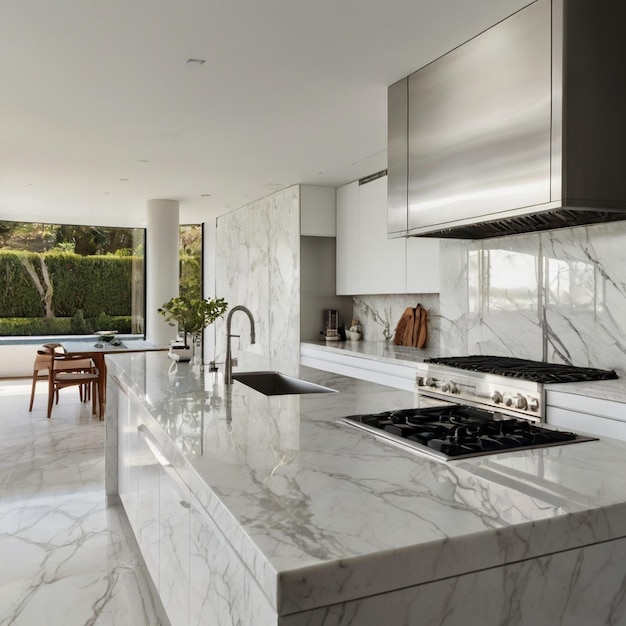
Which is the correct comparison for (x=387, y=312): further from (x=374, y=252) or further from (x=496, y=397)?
(x=496, y=397)

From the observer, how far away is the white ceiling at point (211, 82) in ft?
8.74

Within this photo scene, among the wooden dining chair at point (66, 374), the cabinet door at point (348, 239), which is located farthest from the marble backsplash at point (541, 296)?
the wooden dining chair at point (66, 374)

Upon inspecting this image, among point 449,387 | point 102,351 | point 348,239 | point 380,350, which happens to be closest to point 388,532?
point 449,387

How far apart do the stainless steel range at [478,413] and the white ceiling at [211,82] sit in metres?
1.72

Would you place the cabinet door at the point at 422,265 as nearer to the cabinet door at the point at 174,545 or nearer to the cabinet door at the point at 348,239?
the cabinet door at the point at 348,239

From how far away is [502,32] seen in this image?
2.73 metres

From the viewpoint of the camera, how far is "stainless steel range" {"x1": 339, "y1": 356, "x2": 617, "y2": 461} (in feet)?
5.04

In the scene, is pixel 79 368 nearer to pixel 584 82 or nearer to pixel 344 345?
pixel 344 345

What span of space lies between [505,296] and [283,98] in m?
1.93

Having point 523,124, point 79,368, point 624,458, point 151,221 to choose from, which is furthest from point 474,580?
point 151,221

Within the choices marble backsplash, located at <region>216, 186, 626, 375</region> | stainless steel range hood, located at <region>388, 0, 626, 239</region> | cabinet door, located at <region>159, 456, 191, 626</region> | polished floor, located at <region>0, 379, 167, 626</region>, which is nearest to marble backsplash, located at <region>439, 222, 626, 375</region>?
marble backsplash, located at <region>216, 186, 626, 375</region>

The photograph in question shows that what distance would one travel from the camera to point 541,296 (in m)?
3.63

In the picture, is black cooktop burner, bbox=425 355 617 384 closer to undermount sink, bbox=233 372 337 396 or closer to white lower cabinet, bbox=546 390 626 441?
white lower cabinet, bbox=546 390 626 441

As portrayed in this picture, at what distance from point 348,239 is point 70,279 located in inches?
265
